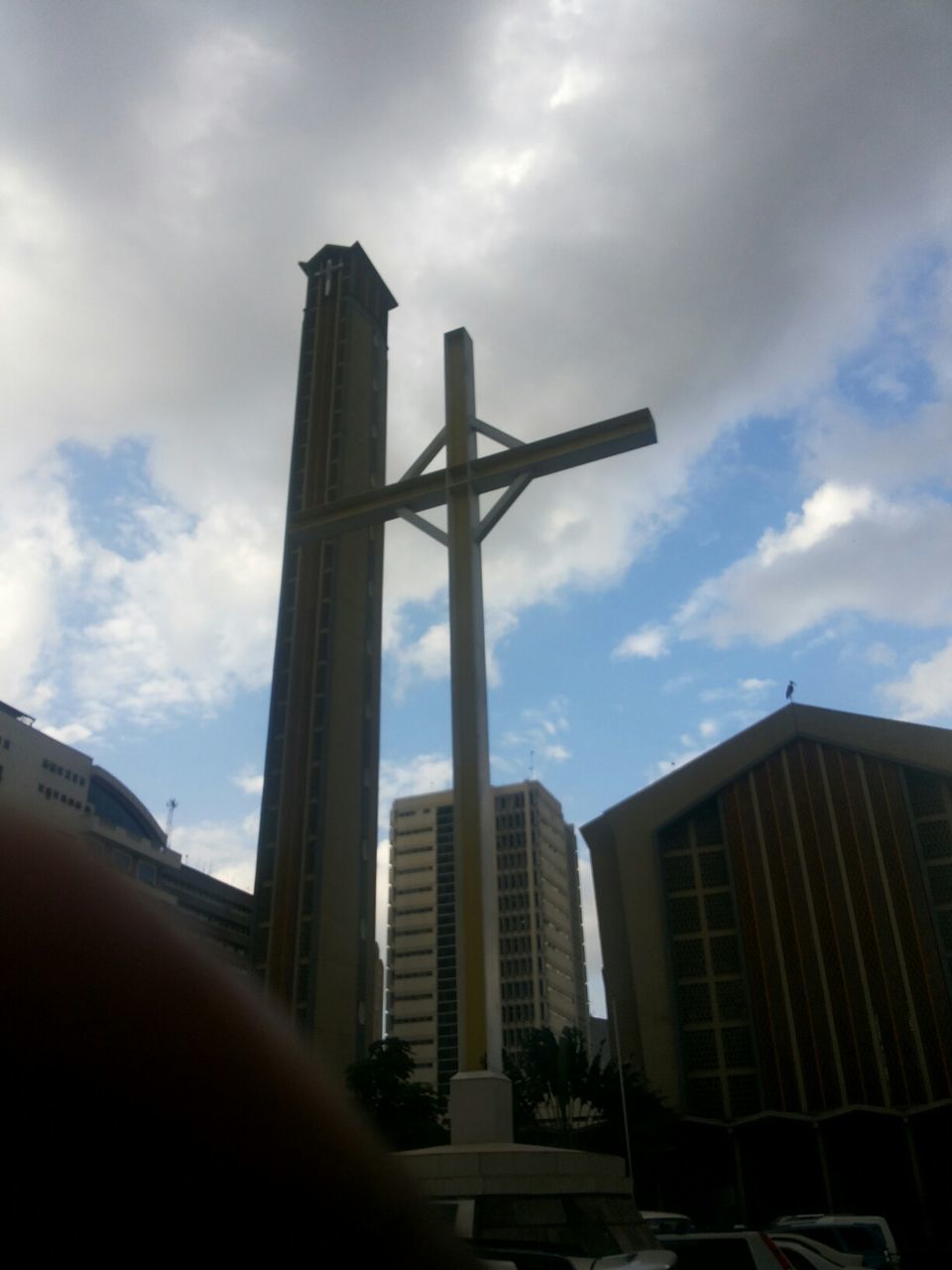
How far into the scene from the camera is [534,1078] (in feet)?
94.6

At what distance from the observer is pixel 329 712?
35062 millimetres

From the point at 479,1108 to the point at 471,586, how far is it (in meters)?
5.68

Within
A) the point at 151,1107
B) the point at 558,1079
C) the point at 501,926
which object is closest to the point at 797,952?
the point at 558,1079

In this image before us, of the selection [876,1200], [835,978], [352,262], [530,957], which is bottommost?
[876,1200]

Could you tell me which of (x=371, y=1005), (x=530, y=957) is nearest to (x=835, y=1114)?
(x=371, y=1005)

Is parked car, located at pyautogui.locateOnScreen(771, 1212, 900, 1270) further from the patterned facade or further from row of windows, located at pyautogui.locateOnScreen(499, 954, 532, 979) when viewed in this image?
row of windows, located at pyautogui.locateOnScreen(499, 954, 532, 979)

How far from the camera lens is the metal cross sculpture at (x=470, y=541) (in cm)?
1023

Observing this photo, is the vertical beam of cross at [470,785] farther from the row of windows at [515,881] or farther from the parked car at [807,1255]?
the row of windows at [515,881]

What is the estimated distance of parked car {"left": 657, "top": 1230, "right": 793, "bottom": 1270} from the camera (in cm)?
707

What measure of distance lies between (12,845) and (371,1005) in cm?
3674

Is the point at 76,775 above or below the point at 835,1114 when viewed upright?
above

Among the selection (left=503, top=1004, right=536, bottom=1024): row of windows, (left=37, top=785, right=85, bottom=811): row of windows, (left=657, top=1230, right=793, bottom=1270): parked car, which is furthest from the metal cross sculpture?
(left=503, top=1004, right=536, bottom=1024): row of windows

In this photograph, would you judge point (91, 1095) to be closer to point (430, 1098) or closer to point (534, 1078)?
point (430, 1098)

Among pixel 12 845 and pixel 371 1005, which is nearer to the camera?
pixel 12 845
